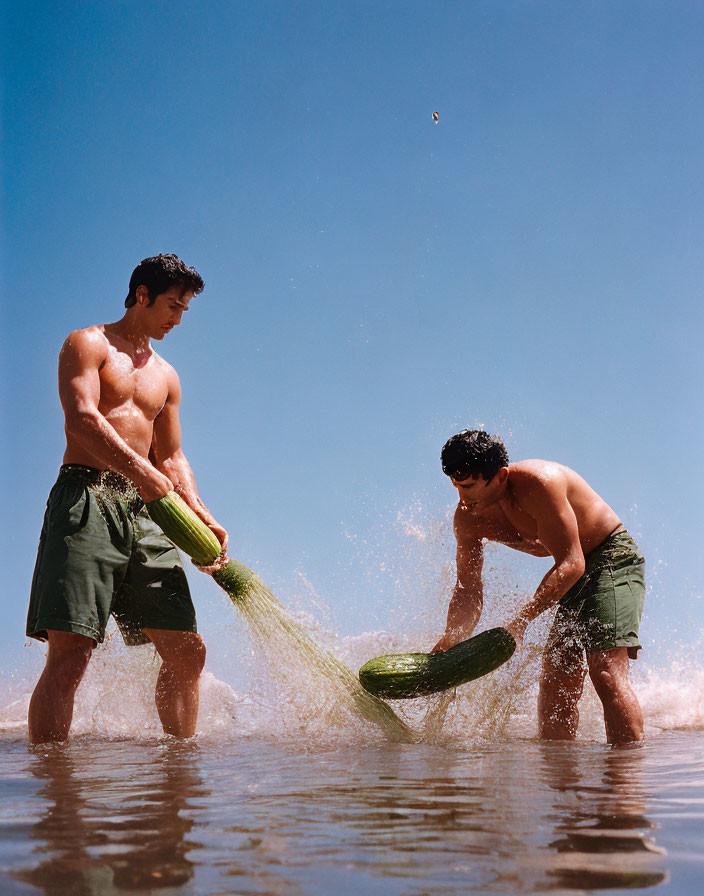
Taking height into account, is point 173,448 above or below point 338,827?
above

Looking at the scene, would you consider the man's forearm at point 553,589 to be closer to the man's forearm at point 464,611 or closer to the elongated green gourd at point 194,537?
the man's forearm at point 464,611

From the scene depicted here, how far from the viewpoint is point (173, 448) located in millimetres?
4945

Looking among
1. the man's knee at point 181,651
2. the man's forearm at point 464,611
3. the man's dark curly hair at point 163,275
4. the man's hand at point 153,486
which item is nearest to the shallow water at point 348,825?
the man's knee at point 181,651

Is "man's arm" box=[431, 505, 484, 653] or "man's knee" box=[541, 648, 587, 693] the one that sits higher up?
"man's arm" box=[431, 505, 484, 653]

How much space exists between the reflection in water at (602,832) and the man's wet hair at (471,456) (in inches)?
72.0

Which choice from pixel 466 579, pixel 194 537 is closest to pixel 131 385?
pixel 194 537

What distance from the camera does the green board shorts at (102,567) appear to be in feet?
13.4

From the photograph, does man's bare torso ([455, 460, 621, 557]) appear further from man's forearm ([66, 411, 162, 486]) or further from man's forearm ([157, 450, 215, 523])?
A: man's forearm ([66, 411, 162, 486])

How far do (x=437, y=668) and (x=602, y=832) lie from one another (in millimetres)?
2390

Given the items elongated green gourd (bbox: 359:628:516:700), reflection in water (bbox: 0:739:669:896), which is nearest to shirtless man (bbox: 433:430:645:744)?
elongated green gourd (bbox: 359:628:516:700)

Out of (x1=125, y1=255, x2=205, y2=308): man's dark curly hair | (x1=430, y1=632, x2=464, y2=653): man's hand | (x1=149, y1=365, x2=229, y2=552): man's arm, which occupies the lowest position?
(x1=430, y1=632, x2=464, y2=653): man's hand

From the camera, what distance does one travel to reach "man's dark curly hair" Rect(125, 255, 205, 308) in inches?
184

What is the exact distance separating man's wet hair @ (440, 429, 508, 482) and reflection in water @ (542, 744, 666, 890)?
1829mm

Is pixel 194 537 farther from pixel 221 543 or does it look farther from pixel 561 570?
pixel 561 570
